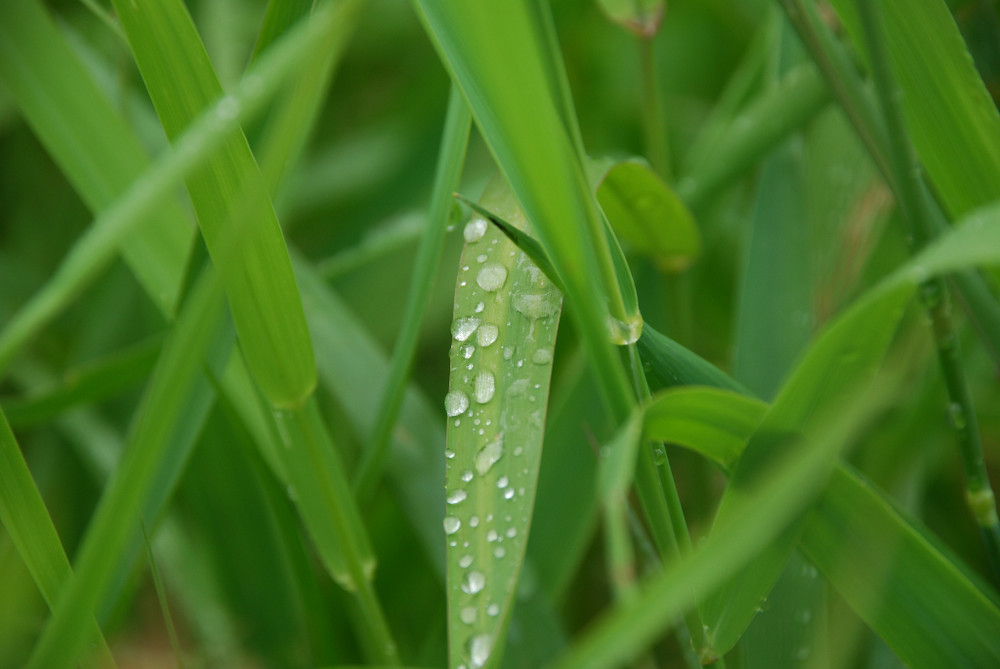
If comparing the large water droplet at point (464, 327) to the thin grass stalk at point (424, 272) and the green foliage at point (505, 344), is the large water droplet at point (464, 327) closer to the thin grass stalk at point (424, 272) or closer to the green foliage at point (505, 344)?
the green foliage at point (505, 344)

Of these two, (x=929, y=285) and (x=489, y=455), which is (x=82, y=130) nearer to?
(x=489, y=455)

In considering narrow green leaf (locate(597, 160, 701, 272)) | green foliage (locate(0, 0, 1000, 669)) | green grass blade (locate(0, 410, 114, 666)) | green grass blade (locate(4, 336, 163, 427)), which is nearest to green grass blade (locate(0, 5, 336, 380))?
green foliage (locate(0, 0, 1000, 669))

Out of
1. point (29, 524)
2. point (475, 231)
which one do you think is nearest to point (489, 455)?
point (475, 231)

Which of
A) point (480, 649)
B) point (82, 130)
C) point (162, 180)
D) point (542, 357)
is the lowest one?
point (480, 649)

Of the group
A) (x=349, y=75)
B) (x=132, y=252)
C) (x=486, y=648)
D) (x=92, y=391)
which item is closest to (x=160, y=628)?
(x=92, y=391)

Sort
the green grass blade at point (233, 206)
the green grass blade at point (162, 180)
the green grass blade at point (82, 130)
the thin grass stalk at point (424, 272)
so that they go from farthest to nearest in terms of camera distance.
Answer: the green grass blade at point (82, 130) < the thin grass stalk at point (424, 272) < the green grass blade at point (233, 206) < the green grass blade at point (162, 180)

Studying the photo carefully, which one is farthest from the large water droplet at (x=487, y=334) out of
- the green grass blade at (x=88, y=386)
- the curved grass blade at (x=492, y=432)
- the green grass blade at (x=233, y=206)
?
the green grass blade at (x=88, y=386)
